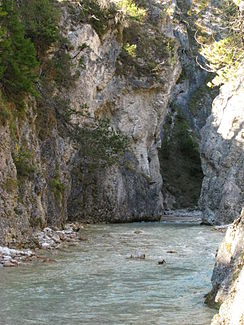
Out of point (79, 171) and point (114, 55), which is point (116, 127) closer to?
→ point (114, 55)

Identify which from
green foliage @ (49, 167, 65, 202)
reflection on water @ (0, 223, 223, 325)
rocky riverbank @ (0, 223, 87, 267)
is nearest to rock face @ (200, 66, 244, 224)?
green foliage @ (49, 167, 65, 202)

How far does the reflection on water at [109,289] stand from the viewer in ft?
25.7

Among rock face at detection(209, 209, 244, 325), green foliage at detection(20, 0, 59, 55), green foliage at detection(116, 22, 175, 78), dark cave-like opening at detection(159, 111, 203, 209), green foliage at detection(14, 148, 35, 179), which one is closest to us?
rock face at detection(209, 209, 244, 325)

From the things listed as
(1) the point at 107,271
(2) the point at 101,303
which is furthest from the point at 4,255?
(2) the point at 101,303

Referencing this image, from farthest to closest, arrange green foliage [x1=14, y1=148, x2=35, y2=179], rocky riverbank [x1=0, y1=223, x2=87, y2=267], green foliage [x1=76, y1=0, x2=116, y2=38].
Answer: green foliage [x1=76, y1=0, x2=116, y2=38]
green foliage [x1=14, y1=148, x2=35, y2=179]
rocky riverbank [x1=0, y1=223, x2=87, y2=267]

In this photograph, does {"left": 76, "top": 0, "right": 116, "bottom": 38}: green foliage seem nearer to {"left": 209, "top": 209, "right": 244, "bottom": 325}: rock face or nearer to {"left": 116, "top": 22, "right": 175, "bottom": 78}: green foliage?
{"left": 116, "top": 22, "right": 175, "bottom": 78}: green foliage

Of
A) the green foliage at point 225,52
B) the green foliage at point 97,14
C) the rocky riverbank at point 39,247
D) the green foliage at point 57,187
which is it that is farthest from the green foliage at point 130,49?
the green foliage at point 225,52

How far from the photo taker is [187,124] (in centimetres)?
6012

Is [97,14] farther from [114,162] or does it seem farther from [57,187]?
[57,187]

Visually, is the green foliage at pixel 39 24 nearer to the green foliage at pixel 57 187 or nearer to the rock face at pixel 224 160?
the green foliage at pixel 57 187

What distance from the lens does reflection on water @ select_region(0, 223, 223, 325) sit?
7.84 meters

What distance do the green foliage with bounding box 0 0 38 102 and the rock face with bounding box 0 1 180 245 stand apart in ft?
3.70

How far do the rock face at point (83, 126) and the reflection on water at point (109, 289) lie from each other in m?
2.94

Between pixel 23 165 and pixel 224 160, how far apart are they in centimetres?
1656
